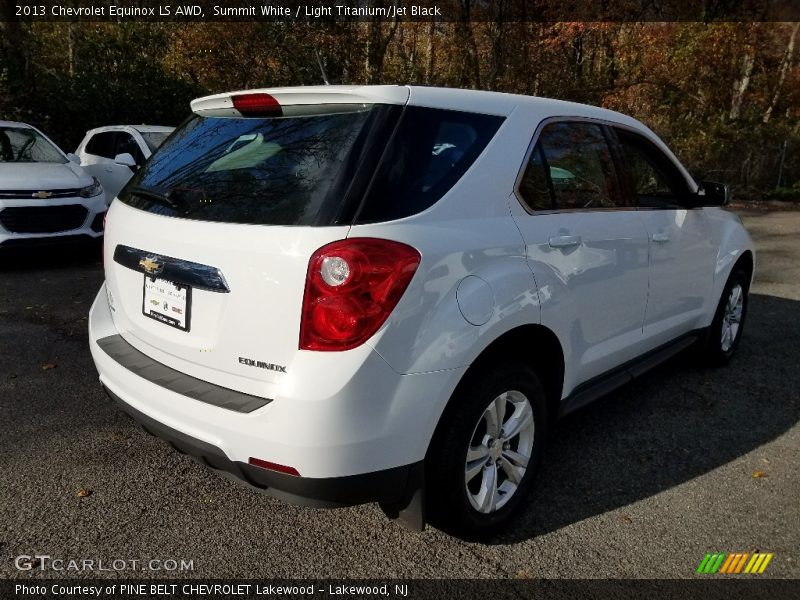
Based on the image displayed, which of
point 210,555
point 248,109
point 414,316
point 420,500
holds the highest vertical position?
point 248,109

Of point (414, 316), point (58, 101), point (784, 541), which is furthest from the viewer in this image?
point (58, 101)

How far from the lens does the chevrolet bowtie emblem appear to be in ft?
8.10

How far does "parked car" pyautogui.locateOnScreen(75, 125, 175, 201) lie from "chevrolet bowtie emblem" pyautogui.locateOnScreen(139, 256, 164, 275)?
306 inches

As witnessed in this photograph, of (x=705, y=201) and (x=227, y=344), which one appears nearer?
(x=227, y=344)

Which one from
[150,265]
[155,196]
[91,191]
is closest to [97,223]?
[91,191]

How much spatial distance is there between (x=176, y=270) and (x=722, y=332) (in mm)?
3948

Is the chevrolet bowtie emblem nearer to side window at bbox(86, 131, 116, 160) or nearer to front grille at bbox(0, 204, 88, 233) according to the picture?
front grille at bbox(0, 204, 88, 233)

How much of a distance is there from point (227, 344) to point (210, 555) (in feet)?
2.95

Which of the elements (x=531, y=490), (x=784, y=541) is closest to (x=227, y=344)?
(x=531, y=490)

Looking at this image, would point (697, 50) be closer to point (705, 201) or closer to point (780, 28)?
point (780, 28)

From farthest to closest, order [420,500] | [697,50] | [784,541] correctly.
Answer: [697,50], [784,541], [420,500]

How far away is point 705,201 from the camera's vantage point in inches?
159

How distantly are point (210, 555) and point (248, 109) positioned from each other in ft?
5.87

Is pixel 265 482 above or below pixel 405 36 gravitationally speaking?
below
